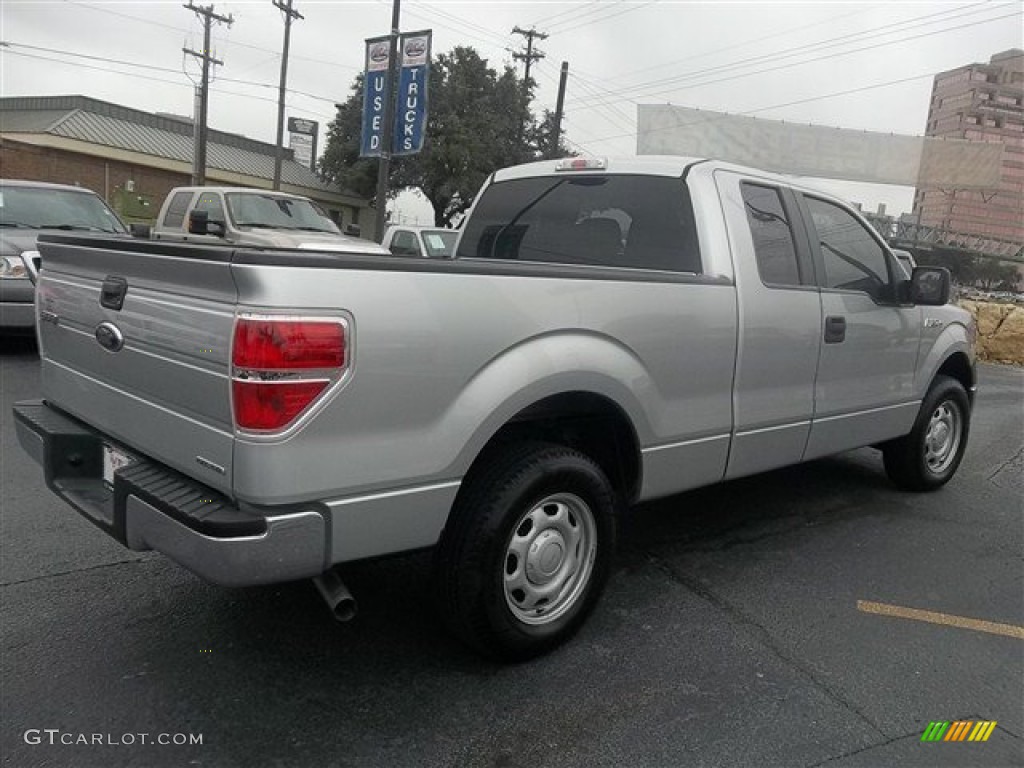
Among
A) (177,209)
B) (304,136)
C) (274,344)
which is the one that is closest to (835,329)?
(274,344)

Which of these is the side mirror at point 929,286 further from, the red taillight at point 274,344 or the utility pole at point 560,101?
the utility pole at point 560,101

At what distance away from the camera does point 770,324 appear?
142 inches

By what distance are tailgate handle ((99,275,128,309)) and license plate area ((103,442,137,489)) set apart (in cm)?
50

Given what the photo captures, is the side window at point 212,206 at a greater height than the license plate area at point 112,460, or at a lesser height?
greater

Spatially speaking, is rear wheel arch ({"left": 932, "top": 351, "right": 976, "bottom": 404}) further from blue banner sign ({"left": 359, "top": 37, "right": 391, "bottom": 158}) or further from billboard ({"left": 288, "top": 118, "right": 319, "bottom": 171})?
billboard ({"left": 288, "top": 118, "right": 319, "bottom": 171})

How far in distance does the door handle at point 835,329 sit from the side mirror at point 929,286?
0.73 m

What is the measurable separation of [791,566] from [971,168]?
23.7 m

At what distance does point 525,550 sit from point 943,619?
2077 millimetres

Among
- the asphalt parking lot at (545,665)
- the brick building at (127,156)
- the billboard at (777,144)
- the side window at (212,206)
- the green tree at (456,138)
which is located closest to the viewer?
the asphalt parking lot at (545,665)

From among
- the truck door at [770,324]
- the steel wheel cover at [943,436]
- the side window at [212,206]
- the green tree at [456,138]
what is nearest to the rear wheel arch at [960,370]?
the steel wheel cover at [943,436]

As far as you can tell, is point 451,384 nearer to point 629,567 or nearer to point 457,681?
point 457,681

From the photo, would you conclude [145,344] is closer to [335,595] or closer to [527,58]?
[335,595]

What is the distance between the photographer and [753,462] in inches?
147

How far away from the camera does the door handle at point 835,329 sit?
398 centimetres
